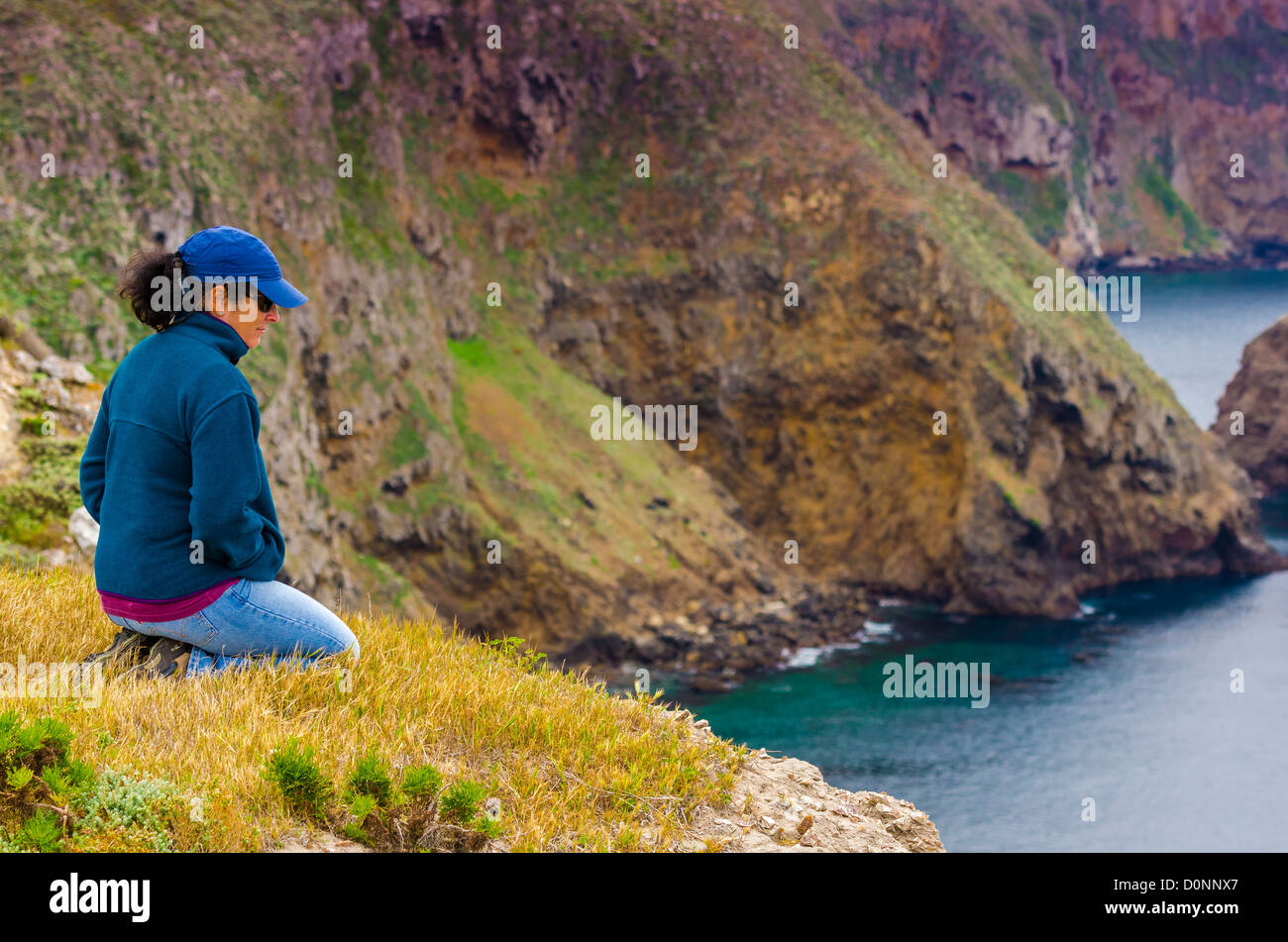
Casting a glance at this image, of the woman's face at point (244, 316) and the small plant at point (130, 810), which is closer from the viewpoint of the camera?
the small plant at point (130, 810)

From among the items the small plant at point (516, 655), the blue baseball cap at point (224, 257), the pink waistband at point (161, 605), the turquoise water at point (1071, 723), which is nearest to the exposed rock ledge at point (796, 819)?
the small plant at point (516, 655)

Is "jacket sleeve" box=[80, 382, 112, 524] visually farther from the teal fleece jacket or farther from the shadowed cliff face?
the shadowed cliff face

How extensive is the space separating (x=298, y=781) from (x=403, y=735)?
1.12 meters

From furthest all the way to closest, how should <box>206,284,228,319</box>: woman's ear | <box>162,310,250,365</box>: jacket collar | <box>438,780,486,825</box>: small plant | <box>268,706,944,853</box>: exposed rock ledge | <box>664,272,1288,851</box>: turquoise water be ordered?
1. <box>664,272,1288,851</box>: turquoise water
2. <box>268,706,944,853</box>: exposed rock ledge
3. <box>206,284,228,319</box>: woman's ear
4. <box>162,310,250,365</box>: jacket collar
5. <box>438,780,486,825</box>: small plant

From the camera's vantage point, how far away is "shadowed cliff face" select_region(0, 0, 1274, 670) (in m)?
58.3

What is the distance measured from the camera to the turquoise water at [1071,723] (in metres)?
50.8

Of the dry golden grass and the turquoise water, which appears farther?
the turquoise water

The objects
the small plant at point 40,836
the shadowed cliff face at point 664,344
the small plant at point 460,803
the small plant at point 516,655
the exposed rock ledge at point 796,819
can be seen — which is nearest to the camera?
the small plant at point 40,836

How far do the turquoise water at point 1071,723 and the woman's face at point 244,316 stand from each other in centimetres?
3425

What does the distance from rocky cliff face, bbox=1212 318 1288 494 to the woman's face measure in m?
115

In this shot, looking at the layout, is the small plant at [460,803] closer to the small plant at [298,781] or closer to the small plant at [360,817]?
the small plant at [360,817]

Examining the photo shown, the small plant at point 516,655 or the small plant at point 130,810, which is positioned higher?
the small plant at point 516,655

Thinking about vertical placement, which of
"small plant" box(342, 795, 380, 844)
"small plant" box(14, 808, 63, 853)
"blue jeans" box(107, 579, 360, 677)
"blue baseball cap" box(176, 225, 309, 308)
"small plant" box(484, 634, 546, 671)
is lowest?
"small plant" box(342, 795, 380, 844)

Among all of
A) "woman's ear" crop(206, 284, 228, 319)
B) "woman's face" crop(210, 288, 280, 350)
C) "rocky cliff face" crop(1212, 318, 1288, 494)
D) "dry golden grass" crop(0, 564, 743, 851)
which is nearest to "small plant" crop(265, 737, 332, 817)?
"dry golden grass" crop(0, 564, 743, 851)
